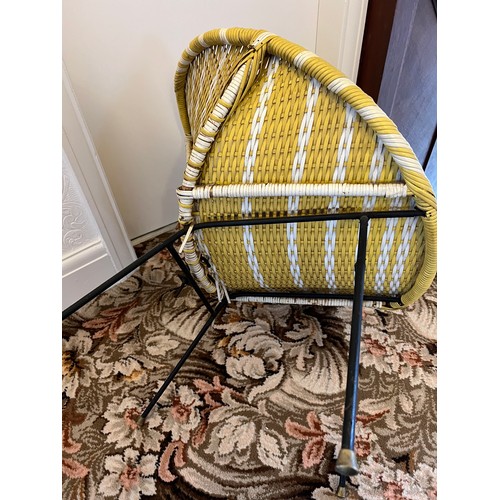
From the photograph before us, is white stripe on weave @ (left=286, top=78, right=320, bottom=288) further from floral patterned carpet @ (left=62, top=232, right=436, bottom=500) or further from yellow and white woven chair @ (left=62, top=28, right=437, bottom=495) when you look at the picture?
floral patterned carpet @ (left=62, top=232, right=436, bottom=500)

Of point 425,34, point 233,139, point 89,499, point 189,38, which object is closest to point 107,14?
point 189,38

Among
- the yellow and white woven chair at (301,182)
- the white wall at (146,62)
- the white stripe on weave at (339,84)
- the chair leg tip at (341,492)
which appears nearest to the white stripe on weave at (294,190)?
the yellow and white woven chair at (301,182)

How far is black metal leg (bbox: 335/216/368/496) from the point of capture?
25 cm

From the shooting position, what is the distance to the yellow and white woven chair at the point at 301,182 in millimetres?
414

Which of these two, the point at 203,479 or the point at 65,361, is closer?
the point at 203,479

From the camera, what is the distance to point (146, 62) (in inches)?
34.2

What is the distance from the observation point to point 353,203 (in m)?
0.46

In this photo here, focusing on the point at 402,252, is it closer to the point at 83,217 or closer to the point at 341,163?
the point at 341,163

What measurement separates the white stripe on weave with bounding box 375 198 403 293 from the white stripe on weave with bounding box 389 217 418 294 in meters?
0.01

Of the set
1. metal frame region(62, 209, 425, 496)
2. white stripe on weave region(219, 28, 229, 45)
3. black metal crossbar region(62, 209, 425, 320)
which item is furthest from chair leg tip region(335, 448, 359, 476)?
white stripe on weave region(219, 28, 229, 45)

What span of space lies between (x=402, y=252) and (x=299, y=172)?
0.21 meters

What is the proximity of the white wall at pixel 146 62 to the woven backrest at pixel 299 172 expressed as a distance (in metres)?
0.38
